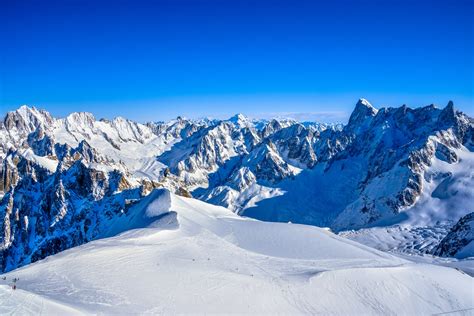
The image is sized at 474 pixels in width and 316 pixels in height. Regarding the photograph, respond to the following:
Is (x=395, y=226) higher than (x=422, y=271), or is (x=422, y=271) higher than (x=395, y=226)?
(x=422, y=271)

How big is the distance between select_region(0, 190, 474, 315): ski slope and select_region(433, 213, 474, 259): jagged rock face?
175 ft

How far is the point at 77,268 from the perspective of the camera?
131 ft

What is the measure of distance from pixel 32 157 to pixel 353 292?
16218 centimetres

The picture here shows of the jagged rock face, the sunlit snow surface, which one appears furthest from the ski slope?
the sunlit snow surface

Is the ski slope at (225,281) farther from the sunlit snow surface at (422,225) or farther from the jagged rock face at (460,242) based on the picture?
the sunlit snow surface at (422,225)

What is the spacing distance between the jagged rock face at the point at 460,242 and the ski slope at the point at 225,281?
53.4 metres

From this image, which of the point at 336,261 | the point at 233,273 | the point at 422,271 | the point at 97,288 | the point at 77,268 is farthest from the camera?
the point at 336,261

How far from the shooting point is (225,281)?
1576 inches

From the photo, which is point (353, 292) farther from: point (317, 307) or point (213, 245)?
point (213, 245)

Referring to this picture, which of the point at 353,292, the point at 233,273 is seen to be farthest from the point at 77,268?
the point at 353,292

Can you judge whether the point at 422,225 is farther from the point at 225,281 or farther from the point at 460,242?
the point at 225,281

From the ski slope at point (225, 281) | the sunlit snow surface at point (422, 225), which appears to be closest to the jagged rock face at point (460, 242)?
the sunlit snow surface at point (422, 225)

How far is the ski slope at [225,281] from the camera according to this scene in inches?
1329

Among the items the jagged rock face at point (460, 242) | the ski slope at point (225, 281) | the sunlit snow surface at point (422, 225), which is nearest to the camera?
the ski slope at point (225, 281)
